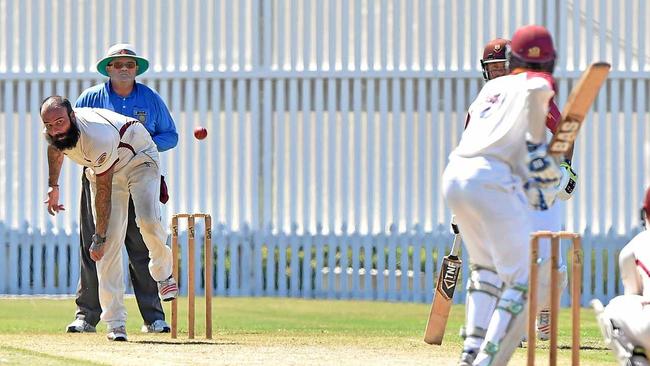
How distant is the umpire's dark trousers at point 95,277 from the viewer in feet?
37.1

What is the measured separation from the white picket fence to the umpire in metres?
4.46

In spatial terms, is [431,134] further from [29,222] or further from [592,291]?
[29,222]

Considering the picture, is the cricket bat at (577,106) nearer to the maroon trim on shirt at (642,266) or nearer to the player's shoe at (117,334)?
the maroon trim on shirt at (642,266)

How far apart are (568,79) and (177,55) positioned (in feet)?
11.7

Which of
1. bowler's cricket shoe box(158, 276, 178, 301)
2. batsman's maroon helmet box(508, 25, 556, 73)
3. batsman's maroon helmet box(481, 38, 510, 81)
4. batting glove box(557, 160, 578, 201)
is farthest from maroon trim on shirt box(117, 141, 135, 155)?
batsman's maroon helmet box(508, 25, 556, 73)

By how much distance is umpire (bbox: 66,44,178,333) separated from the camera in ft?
35.9

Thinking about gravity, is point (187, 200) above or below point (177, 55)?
below

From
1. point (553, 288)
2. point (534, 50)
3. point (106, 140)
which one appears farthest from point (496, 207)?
point (106, 140)

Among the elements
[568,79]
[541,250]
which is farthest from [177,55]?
[541,250]

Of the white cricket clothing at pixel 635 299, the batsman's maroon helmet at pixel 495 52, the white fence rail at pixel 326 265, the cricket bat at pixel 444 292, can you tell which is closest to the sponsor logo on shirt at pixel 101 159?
the cricket bat at pixel 444 292

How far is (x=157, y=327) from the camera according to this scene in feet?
37.2

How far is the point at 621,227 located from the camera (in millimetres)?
15844

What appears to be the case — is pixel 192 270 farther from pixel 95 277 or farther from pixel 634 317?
pixel 634 317

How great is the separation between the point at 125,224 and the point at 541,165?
3.93 metres
